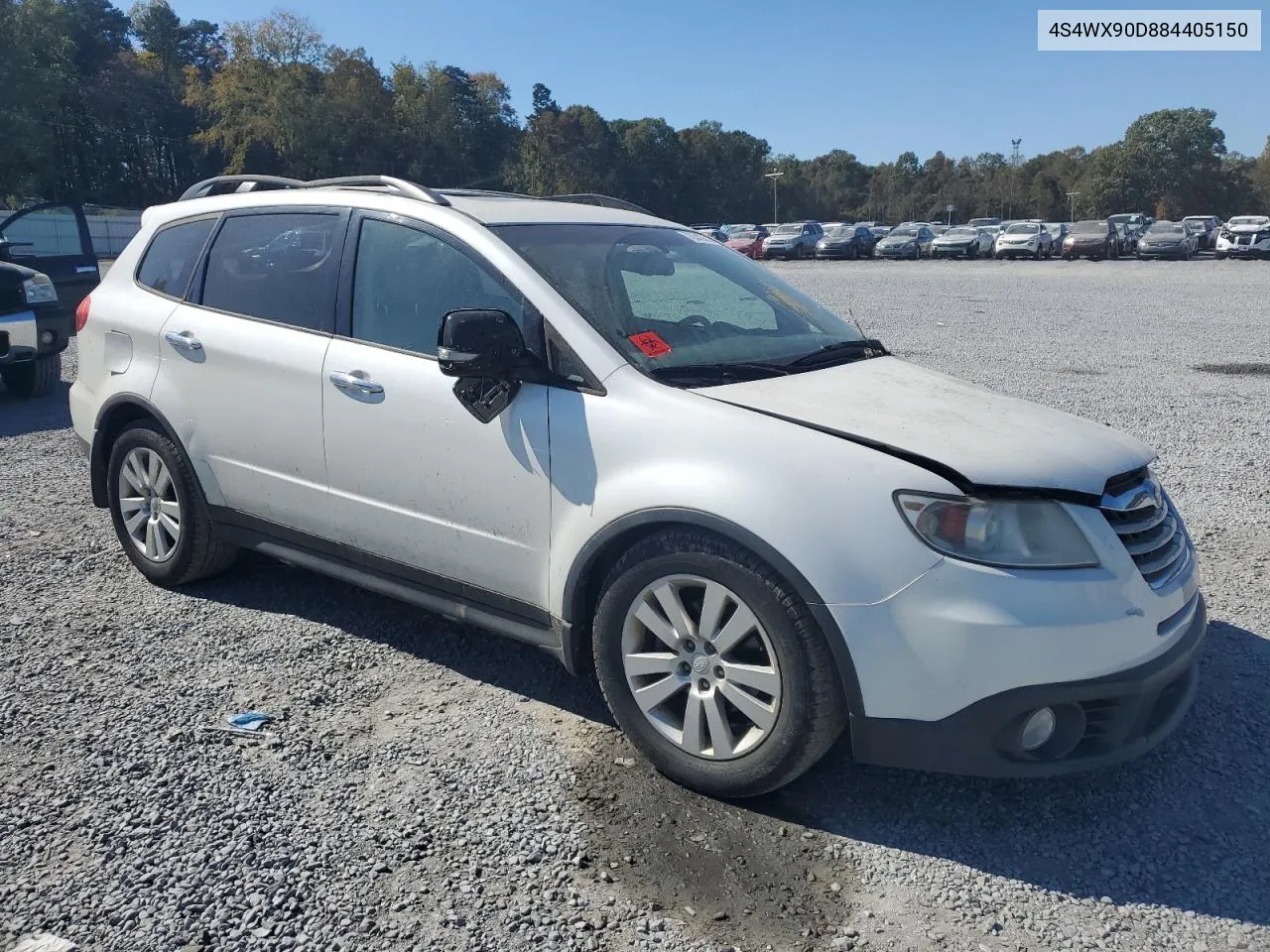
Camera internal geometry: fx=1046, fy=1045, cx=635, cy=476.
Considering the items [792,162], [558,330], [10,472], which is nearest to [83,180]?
[792,162]

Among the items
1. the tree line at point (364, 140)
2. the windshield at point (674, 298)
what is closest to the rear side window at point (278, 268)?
the windshield at point (674, 298)

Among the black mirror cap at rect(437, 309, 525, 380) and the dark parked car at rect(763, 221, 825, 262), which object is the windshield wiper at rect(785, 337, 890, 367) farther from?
the dark parked car at rect(763, 221, 825, 262)

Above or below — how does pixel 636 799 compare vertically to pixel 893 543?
below

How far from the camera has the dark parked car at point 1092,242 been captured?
40031mm

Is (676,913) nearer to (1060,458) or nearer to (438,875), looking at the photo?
(438,875)

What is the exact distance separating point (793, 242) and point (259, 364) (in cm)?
4355

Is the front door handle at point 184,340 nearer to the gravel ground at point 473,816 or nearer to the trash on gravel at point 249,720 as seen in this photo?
the gravel ground at point 473,816

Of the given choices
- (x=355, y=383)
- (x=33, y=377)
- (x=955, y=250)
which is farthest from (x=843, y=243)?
(x=355, y=383)

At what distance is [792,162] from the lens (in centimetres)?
12025

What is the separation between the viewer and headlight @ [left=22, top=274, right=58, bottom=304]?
365 inches

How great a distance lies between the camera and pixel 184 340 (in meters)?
4.52

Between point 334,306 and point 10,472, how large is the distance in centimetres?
441

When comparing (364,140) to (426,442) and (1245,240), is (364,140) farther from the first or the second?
(426,442)

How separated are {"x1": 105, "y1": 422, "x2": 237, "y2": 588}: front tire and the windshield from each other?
76.8 inches
